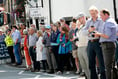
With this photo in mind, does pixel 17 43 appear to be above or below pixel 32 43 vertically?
below

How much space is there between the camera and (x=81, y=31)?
9.74m

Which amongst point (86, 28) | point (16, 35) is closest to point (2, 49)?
point (16, 35)

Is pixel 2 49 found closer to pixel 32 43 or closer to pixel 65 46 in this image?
pixel 32 43

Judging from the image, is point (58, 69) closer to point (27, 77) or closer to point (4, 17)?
point (27, 77)

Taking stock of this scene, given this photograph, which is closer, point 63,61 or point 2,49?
point 63,61

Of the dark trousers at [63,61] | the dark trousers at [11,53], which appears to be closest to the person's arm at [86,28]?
the dark trousers at [63,61]

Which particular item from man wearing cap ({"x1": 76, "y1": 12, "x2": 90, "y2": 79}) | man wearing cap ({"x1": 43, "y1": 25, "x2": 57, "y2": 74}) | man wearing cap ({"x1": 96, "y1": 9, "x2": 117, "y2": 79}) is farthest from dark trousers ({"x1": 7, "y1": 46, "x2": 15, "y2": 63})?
man wearing cap ({"x1": 96, "y1": 9, "x2": 117, "y2": 79})

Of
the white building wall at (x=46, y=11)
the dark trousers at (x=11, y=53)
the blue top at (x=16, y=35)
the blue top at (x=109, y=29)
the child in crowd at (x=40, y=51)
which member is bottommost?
the dark trousers at (x=11, y=53)

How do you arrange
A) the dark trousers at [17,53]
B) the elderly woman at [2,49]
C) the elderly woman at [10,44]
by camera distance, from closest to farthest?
the dark trousers at [17,53]
the elderly woman at [10,44]
the elderly woman at [2,49]

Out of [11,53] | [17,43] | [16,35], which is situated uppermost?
[16,35]

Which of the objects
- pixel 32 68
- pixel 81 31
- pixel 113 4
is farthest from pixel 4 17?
pixel 81 31

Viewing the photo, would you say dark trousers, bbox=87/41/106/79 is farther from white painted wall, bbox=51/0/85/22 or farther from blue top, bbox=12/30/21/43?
white painted wall, bbox=51/0/85/22

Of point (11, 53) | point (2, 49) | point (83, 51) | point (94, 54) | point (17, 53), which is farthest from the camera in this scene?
point (2, 49)

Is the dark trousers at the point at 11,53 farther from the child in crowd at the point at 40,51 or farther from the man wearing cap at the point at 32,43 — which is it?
the child in crowd at the point at 40,51
